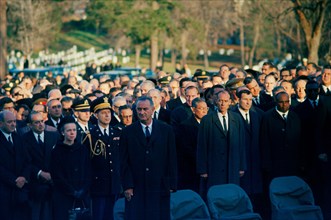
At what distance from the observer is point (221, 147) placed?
14.9 m

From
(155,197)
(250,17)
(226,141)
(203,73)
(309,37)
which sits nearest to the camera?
(155,197)

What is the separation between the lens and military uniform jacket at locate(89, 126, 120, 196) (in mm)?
14469

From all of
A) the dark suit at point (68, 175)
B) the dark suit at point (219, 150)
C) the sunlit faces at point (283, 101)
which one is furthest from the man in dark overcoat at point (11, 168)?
the sunlit faces at point (283, 101)

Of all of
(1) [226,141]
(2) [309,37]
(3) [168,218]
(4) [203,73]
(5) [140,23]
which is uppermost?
(5) [140,23]

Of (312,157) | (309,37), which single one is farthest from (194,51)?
(312,157)

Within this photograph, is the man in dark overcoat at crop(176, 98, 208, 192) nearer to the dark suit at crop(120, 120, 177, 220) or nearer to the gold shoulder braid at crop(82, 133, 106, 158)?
the gold shoulder braid at crop(82, 133, 106, 158)

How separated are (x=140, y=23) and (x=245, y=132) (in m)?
44.8

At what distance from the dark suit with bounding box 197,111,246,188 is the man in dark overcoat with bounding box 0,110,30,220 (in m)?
2.56

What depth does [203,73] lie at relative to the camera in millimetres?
23234

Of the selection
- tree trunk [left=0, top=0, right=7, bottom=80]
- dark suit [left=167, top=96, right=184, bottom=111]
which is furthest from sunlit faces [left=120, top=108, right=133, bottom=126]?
tree trunk [left=0, top=0, right=7, bottom=80]

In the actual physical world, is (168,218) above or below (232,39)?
below

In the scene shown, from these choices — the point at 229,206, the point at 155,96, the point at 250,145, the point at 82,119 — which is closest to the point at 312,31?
the point at 155,96

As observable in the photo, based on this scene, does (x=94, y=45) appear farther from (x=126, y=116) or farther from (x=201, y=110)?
(x=126, y=116)

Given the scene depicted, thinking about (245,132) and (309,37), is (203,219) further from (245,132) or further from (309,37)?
(309,37)
